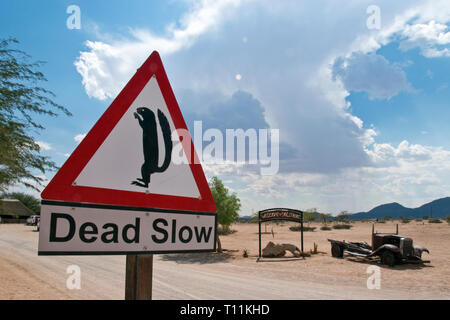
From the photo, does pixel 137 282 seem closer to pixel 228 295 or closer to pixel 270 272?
pixel 228 295

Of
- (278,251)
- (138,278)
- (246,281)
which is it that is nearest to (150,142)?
(138,278)

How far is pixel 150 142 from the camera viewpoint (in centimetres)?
185

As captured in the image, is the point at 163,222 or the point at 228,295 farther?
the point at 228,295

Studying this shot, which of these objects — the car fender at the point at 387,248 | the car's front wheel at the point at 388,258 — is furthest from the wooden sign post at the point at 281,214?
the car's front wheel at the point at 388,258

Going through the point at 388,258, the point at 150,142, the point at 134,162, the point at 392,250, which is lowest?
the point at 388,258

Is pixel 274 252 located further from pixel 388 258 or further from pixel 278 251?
pixel 388 258

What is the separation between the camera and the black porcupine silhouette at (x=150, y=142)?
1.78 meters

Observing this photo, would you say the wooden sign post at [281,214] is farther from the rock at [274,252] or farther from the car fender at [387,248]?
the car fender at [387,248]

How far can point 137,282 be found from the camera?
5.51 ft

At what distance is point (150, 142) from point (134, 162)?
0.17 metres

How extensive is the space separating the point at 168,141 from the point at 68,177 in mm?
625

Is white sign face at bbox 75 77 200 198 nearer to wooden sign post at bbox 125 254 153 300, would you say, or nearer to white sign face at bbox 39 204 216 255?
white sign face at bbox 39 204 216 255

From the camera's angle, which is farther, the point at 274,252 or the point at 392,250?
the point at 274,252
